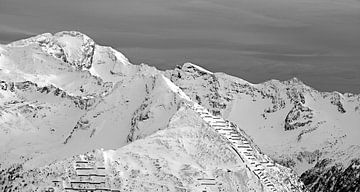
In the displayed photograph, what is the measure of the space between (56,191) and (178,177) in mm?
31101

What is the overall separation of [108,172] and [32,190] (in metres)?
19.5

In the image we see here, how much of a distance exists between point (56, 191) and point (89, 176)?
8927 mm

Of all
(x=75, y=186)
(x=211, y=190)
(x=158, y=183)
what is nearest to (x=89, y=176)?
(x=75, y=186)

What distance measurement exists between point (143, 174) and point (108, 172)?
8868mm

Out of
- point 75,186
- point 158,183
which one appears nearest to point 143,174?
point 158,183

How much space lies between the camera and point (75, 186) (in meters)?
193

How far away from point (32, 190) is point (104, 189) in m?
18.4

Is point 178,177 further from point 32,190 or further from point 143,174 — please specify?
point 32,190

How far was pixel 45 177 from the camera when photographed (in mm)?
196875

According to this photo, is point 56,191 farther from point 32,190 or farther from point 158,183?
point 158,183

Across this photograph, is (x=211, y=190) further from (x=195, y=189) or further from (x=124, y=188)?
(x=124, y=188)

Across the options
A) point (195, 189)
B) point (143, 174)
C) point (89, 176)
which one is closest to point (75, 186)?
point (89, 176)

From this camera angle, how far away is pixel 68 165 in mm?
196875

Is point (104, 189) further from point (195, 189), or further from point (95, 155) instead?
point (195, 189)
